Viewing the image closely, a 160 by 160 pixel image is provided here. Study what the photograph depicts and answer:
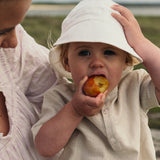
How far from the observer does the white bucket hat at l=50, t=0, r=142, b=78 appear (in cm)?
183

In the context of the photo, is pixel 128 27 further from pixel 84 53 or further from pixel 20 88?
pixel 20 88

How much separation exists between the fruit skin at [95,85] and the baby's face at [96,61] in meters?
0.02

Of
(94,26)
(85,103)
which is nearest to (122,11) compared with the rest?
(94,26)

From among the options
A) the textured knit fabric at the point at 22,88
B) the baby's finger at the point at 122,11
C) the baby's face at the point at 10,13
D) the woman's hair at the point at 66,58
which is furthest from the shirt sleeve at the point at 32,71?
the baby's finger at the point at 122,11

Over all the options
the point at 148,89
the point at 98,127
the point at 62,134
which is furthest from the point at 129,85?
the point at 62,134

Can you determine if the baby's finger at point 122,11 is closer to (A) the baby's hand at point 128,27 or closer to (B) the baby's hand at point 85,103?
(A) the baby's hand at point 128,27

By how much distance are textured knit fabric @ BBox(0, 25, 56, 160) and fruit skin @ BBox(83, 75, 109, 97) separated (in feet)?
1.08

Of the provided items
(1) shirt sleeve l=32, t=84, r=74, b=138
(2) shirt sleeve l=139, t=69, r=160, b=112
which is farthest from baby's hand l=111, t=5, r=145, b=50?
(1) shirt sleeve l=32, t=84, r=74, b=138

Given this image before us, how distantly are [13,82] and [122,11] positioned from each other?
1.88 feet

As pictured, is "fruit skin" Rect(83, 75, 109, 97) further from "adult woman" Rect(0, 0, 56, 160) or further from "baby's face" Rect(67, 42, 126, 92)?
"adult woman" Rect(0, 0, 56, 160)

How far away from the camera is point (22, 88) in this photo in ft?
6.73

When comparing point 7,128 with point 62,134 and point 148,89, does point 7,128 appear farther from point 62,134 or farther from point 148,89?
point 148,89

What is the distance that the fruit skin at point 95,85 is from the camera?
1814 millimetres

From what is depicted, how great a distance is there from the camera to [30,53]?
2096 millimetres
